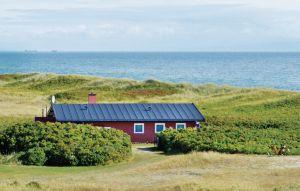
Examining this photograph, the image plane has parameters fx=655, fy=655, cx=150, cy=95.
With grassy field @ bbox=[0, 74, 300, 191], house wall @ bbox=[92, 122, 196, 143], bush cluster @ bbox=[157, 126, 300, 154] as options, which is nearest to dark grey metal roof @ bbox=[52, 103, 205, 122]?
house wall @ bbox=[92, 122, 196, 143]

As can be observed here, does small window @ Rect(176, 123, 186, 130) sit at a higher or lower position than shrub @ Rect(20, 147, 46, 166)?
higher

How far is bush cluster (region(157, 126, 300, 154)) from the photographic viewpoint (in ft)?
140

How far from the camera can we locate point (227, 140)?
148 feet

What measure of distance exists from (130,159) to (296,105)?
34613 mm

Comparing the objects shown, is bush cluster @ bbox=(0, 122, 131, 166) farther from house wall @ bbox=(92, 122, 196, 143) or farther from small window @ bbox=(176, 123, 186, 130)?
small window @ bbox=(176, 123, 186, 130)

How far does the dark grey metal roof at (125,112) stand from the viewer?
177 ft

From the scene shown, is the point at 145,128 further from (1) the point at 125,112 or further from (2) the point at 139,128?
(1) the point at 125,112

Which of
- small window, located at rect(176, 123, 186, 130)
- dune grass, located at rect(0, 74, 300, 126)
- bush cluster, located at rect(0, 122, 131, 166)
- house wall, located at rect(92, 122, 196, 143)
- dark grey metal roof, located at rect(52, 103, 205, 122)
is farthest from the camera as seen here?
dune grass, located at rect(0, 74, 300, 126)

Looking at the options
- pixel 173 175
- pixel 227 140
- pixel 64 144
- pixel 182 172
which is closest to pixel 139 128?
pixel 227 140

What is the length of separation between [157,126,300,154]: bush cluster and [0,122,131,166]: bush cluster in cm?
377

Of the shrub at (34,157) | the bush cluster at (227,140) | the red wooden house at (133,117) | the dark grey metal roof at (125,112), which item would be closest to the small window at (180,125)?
the red wooden house at (133,117)

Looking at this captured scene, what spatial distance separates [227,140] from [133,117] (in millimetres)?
11848

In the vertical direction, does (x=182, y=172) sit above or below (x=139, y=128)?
below

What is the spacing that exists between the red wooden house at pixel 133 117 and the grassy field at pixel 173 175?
12.9 m
